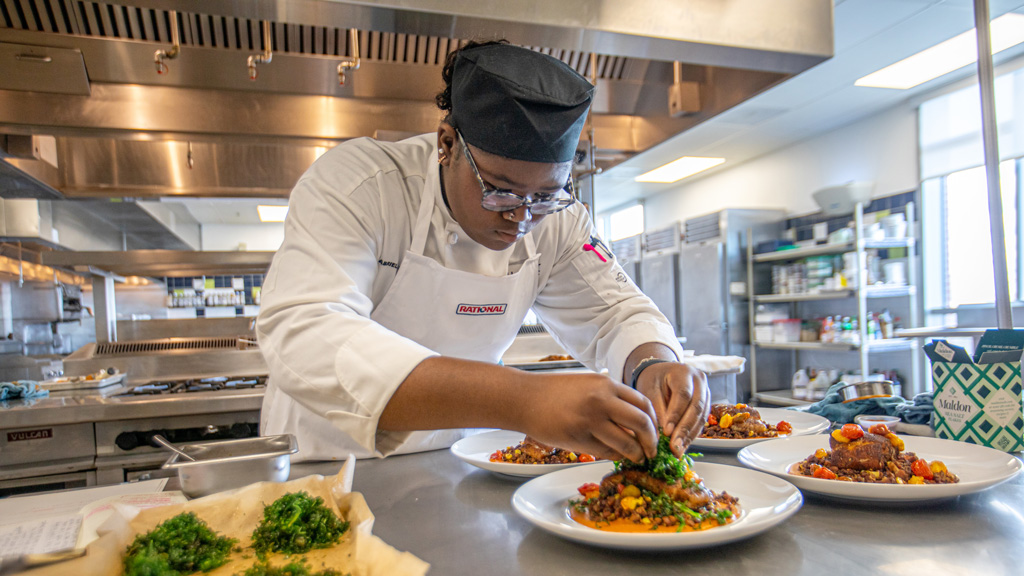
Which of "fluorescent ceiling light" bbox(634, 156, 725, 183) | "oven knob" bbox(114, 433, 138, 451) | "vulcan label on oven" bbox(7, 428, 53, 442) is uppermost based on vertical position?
"fluorescent ceiling light" bbox(634, 156, 725, 183)

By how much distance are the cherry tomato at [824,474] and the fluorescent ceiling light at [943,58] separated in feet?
14.7

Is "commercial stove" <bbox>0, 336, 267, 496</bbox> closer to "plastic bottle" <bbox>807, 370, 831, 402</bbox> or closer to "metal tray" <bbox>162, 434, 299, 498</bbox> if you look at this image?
"metal tray" <bbox>162, 434, 299, 498</bbox>

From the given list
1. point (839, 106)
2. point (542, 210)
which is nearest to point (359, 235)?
point (542, 210)

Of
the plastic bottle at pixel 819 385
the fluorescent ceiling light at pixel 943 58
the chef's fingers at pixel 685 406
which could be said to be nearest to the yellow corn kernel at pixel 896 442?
the chef's fingers at pixel 685 406

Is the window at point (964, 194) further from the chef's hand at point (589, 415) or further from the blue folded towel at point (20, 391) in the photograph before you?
the blue folded towel at point (20, 391)

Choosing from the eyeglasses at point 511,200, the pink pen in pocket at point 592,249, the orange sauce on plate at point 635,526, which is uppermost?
the eyeglasses at point 511,200

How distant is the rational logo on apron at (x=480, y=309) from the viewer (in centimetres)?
159

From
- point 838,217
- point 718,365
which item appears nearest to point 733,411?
point 718,365

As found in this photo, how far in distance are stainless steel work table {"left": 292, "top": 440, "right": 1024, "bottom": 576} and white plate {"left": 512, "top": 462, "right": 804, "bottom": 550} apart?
3 centimetres

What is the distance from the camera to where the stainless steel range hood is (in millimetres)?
1508

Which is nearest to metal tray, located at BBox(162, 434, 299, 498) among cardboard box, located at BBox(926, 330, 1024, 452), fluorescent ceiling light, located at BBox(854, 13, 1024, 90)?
cardboard box, located at BBox(926, 330, 1024, 452)

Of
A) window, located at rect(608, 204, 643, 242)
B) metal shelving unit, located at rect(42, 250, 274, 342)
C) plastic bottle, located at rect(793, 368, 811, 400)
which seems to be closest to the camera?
metal shelving unit, located at rect(42, 250, 274, 342)

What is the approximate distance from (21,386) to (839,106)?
698 cm

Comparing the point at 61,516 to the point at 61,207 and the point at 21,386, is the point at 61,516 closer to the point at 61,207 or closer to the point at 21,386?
the point at 21,386
